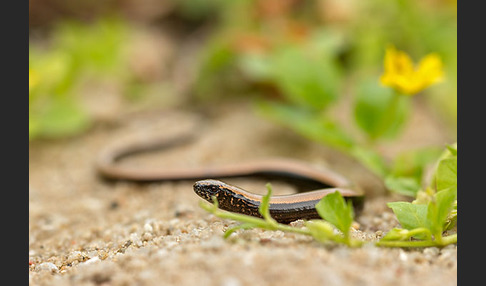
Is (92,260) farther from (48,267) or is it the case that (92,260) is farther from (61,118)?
(61,118)

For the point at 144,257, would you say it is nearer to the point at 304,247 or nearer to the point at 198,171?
the point at 304,247

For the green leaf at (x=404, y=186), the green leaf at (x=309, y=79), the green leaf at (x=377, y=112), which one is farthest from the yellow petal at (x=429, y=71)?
the green leaf at (x=309, y=79)

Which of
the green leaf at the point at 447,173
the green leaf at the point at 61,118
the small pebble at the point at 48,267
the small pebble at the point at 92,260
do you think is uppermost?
the green leaf at the point at 61,118

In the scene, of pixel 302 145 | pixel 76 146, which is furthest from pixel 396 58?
pixel 76 146

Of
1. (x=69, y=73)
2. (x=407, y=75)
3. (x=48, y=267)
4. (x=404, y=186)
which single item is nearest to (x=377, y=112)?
(x=407, y=75)

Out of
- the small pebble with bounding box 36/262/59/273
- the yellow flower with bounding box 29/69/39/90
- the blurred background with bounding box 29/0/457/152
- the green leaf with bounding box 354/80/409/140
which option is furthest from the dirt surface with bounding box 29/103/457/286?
the yellow flower with bounding box 29/69/39/90

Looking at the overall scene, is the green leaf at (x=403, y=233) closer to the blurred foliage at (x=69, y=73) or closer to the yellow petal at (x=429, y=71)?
the yellow petal at (x=429, y=71)
